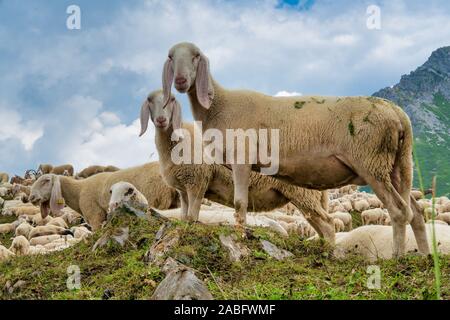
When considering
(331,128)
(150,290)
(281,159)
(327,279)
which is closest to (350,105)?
(331,128)

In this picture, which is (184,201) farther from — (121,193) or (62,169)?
(62,169)

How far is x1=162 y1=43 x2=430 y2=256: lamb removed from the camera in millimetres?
7688

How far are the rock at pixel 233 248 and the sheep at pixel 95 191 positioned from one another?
26.5 ft

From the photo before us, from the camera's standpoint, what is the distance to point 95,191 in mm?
16500

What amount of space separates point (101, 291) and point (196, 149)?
6.72m

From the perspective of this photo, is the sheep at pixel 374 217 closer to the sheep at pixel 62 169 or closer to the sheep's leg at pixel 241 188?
the sheep's leg at pixel 241 188

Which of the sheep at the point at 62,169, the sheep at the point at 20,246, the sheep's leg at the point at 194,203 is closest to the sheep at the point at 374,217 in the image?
the sheep at the point at 20,246

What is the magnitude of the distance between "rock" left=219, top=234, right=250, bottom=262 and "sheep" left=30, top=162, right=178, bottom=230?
809cm

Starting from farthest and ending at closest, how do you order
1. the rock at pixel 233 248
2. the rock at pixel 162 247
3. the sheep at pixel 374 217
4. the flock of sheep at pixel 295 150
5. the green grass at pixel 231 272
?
the sheep at pixel 374 217, the flock of sheep at pixel 295 150, the rock at pixel 233 248, the rock at pixel 162 247, the green grass at pixel 231 272

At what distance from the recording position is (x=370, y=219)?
26703 mm

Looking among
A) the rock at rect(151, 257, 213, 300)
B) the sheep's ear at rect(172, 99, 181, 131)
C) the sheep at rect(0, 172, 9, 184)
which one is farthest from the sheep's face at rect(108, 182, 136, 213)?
the sheep at rect(0, 172, 9, 184)

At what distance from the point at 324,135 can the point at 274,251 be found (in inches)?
83.5

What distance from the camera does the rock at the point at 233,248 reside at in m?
6.37
